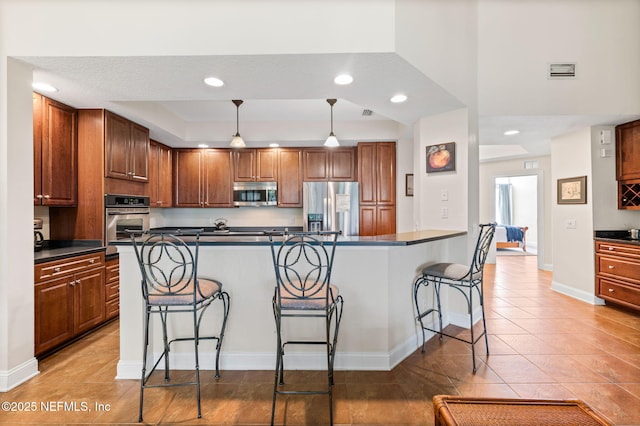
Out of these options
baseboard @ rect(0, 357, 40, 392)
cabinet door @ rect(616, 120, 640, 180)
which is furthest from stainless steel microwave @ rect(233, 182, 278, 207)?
A: cabinet door @ rect(616, 120, 640, 180)

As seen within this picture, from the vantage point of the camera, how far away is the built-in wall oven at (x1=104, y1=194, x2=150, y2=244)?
10.6 ft

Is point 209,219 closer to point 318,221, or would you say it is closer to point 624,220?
point 318,221

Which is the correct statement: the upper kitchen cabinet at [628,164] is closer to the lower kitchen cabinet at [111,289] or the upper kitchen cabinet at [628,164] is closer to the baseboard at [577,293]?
the baseboard at [577,293]

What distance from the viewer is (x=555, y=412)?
106 centimetres

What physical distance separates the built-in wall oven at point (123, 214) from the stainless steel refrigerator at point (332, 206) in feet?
7.47

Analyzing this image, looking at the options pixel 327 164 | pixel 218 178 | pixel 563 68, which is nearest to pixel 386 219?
pixel 327 164

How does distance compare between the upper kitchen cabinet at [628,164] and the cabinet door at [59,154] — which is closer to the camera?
the cabinet door at [59,154]

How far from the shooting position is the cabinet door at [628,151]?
347 cm

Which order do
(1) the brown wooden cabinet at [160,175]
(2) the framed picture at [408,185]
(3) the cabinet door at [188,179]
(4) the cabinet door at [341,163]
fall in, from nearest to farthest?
1. (1) the brown wooden cabinet at [160,175]
2. (2) the framed picture at [408,185]
3. (4) the cabinet door at [341,163]
4. (3) the cabinet door at [188,179]

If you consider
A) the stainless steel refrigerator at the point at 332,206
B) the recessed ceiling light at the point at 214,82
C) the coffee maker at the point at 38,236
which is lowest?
the coffee maker at the point at 38,236

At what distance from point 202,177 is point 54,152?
2257 millimetres

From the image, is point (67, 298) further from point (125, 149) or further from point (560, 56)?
point (560, 56)

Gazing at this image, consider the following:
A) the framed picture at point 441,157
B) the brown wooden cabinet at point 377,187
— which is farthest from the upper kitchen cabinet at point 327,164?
the framed picture at point 441,157

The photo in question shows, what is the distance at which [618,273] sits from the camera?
348cm
